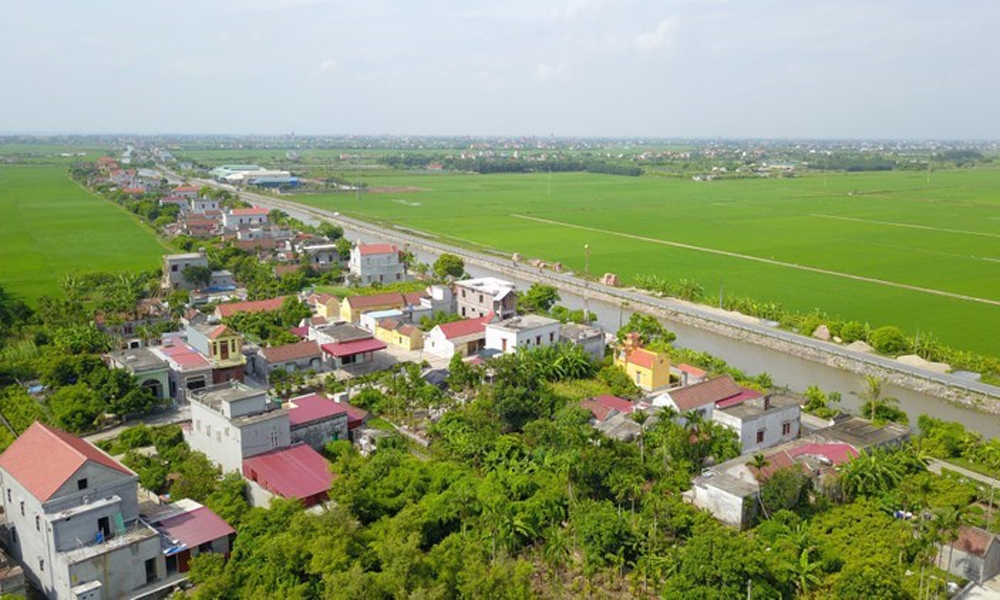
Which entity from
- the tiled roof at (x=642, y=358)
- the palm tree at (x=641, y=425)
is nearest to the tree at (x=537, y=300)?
the tiled roof at (x=642, y=358)

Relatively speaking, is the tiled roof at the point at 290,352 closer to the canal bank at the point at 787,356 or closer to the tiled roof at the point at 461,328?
the tiled roof at the point at 461,328

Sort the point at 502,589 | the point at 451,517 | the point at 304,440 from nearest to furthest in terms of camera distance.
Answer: the point at 502,589, the point at 451,517, the point at 304,440

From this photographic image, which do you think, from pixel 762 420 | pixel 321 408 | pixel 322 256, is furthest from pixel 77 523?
pixel 322 256

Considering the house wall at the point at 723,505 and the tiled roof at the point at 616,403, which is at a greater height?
the tiled roof at the point at 616,403

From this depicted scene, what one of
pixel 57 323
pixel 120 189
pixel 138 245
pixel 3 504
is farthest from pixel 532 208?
pixel 3 504

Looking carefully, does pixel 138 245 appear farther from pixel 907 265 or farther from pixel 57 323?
pixel 907 265
